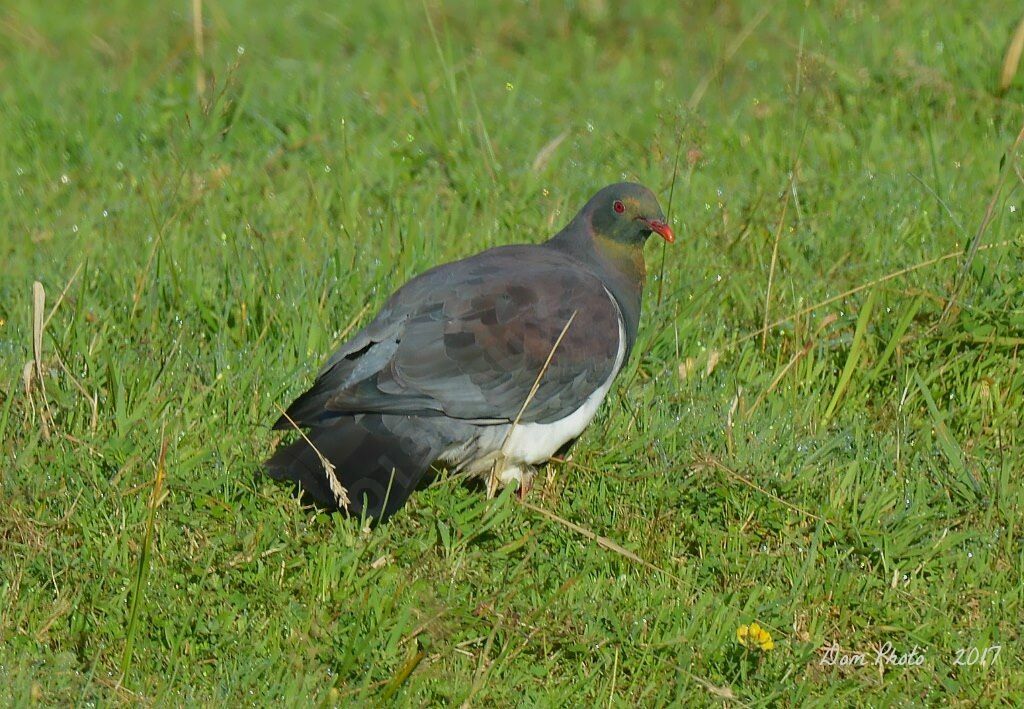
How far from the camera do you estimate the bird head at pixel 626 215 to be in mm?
4859

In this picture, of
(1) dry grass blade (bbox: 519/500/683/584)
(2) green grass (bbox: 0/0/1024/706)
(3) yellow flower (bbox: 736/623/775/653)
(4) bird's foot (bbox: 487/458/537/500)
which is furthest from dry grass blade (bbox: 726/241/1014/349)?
(3) yellow flower (bbox: 736/623/775/653)

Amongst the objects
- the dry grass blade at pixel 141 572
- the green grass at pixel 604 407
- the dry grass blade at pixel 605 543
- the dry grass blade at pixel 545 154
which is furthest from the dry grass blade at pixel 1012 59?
the dry grass blade at pixel 141 572

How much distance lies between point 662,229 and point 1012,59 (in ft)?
7.53

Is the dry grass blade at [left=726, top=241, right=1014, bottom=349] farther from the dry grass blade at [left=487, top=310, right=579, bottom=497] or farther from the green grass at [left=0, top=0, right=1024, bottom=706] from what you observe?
the dry grass blade at [left=487, top=310, right=579, bottom=497]

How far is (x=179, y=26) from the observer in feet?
25.6

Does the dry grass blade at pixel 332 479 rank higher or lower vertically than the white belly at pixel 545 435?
higher

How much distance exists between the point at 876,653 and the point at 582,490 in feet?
3.27

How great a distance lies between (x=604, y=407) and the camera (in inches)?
184

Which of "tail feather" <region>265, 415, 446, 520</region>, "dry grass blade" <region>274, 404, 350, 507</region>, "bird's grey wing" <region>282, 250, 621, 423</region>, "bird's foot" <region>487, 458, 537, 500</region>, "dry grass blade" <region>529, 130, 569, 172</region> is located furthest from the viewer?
"dry grass blade" <region>529, 130, 569, 172</region>

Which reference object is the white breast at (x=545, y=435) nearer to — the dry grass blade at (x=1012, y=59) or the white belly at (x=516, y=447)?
the white belly at (x=516, y=447)

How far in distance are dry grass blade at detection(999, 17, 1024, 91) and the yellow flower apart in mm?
3542

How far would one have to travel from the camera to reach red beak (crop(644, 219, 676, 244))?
4793 mm

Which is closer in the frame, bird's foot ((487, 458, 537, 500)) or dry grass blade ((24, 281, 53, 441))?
dry grass blade ((24, 281, 53, 441))

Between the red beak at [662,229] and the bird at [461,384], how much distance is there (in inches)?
13.0
